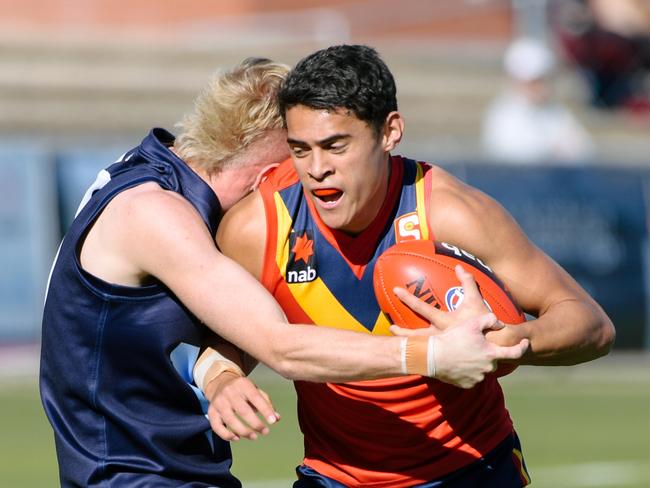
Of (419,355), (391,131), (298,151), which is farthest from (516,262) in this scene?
(298,151)

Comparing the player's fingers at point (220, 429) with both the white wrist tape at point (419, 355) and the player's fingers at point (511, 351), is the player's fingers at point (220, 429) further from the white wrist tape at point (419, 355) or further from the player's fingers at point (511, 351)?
the player's fingers at point (511, 351)

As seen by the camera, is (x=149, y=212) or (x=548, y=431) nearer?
(x=149, y=212)

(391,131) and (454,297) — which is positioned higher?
(391,131)

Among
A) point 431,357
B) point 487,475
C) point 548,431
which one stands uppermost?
point 431,357

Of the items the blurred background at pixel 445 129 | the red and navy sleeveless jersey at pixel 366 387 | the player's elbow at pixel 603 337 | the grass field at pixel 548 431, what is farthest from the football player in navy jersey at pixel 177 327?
the blurred background at pixel 445 129

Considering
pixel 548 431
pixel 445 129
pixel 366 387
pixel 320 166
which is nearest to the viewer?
pixel 320 166

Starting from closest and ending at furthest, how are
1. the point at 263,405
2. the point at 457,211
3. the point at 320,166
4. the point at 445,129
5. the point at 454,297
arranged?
1. the point at 263,405
2. the point at 454,297
3. the point at 320,166
4. the point at 457,211
5. the point at 445,129

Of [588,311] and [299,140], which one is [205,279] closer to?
[299,140]

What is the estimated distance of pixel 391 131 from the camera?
4.90m

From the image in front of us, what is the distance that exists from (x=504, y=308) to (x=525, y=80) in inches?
409

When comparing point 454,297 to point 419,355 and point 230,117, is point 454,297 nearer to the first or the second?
point 419,355

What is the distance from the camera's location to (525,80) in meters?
14.7

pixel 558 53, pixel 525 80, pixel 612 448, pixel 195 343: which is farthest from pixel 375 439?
pixel 558 53

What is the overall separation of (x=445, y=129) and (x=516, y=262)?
14206 mm
